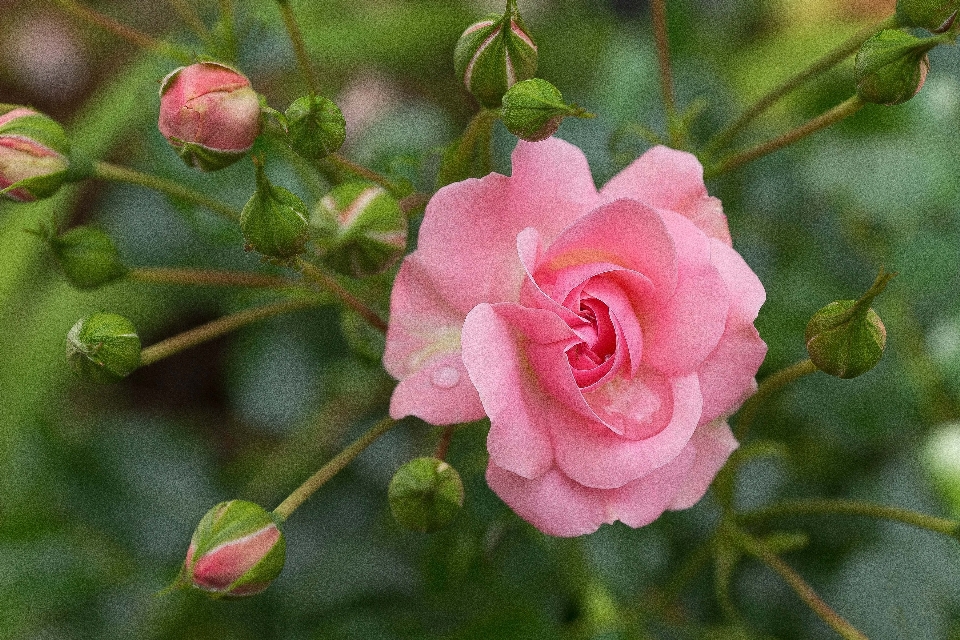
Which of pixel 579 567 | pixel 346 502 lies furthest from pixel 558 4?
pixel 579 567

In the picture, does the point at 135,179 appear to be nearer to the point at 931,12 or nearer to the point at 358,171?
the point at 358,171

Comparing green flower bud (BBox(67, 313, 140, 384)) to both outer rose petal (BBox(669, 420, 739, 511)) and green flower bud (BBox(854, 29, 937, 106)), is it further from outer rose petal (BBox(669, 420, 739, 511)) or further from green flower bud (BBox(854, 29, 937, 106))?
green flower bud (BBox(854, 29, 937, 106))

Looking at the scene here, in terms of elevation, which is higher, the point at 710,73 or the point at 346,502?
the point at 710,73

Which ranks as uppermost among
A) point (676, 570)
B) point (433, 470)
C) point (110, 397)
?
point (433, 470)

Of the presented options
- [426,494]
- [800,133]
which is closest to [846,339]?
[800,133]

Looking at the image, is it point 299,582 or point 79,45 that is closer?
point 299,582

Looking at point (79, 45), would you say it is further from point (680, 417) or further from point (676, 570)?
point (680, 417)

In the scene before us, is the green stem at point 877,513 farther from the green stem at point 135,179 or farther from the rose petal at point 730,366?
the green stem at point 135,179
